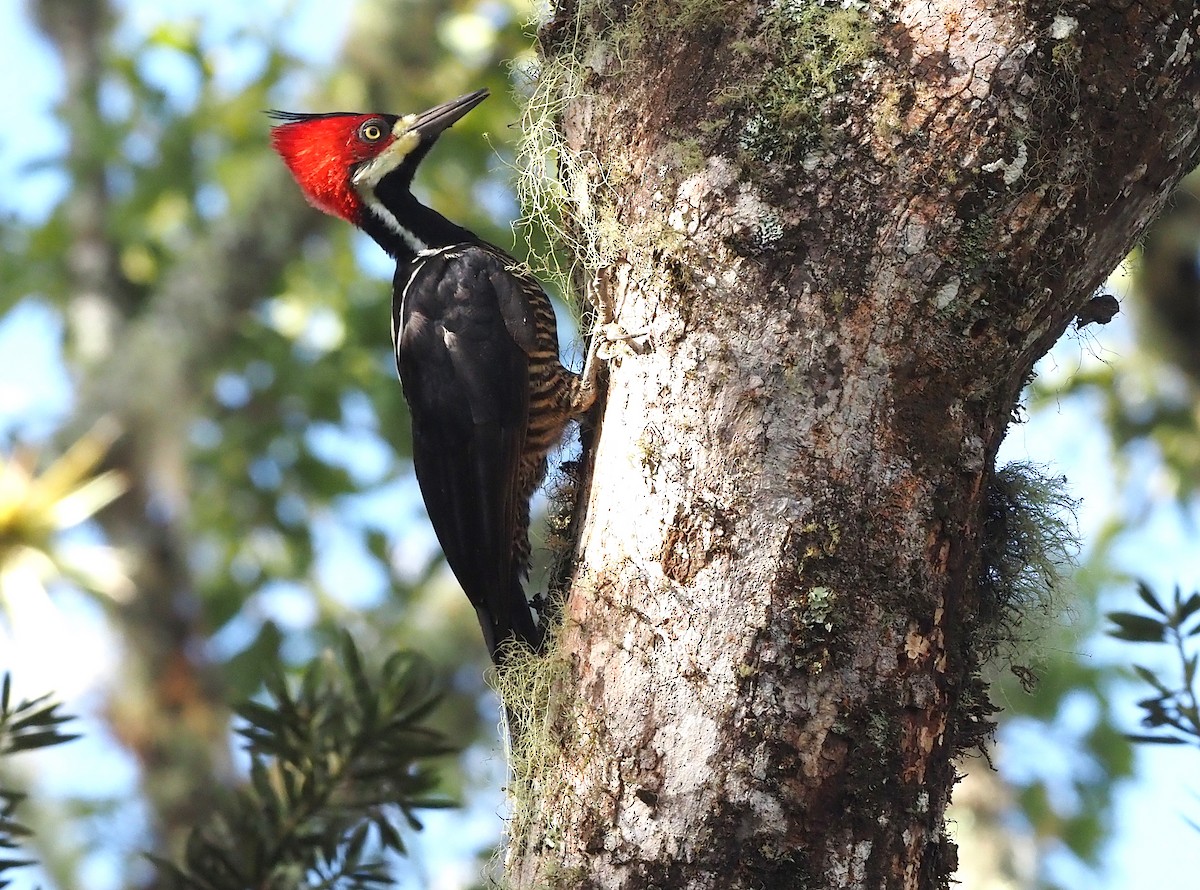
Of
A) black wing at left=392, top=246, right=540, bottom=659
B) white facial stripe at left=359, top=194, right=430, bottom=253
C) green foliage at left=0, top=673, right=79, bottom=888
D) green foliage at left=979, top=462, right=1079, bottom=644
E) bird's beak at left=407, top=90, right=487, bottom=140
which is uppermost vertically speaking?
bird's beak at left=407, top=90, right=487, bottom=140

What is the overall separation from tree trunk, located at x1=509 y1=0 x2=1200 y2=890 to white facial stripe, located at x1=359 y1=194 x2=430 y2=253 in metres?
1.50

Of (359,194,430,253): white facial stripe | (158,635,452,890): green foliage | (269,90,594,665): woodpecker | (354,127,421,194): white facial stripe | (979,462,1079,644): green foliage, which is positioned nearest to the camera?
(979,462,1079,644): green foliage

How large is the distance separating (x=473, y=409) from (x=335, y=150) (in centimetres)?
110

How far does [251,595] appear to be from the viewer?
586cm

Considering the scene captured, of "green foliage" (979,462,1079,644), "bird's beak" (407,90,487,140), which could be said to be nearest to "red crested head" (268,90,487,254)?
"bird's beak" (407,90,487,140)

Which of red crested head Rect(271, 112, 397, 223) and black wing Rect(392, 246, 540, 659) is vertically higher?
red crested head Rect(271, 112, 397, 223)

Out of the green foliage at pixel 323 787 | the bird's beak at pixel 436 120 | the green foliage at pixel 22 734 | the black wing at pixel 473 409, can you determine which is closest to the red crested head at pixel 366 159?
the bird's beak at pixel 436 120

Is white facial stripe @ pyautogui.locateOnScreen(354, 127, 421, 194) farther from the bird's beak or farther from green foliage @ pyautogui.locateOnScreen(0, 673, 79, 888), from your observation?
green foliage @ pyautogui.locateOnScreen(0, 673, 79, 888)

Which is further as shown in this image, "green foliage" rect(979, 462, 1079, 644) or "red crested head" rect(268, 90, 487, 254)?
"red crested head" rect(268, 90, 487, 254)

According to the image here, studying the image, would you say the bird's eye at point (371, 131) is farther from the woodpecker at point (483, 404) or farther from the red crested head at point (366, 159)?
the woodpecker at point (483, 404)

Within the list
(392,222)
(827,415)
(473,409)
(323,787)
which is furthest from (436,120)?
(827,415)

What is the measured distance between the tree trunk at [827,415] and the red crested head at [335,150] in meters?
1.75

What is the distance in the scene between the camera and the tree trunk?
5.16 feet

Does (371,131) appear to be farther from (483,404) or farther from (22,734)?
(22,734)
